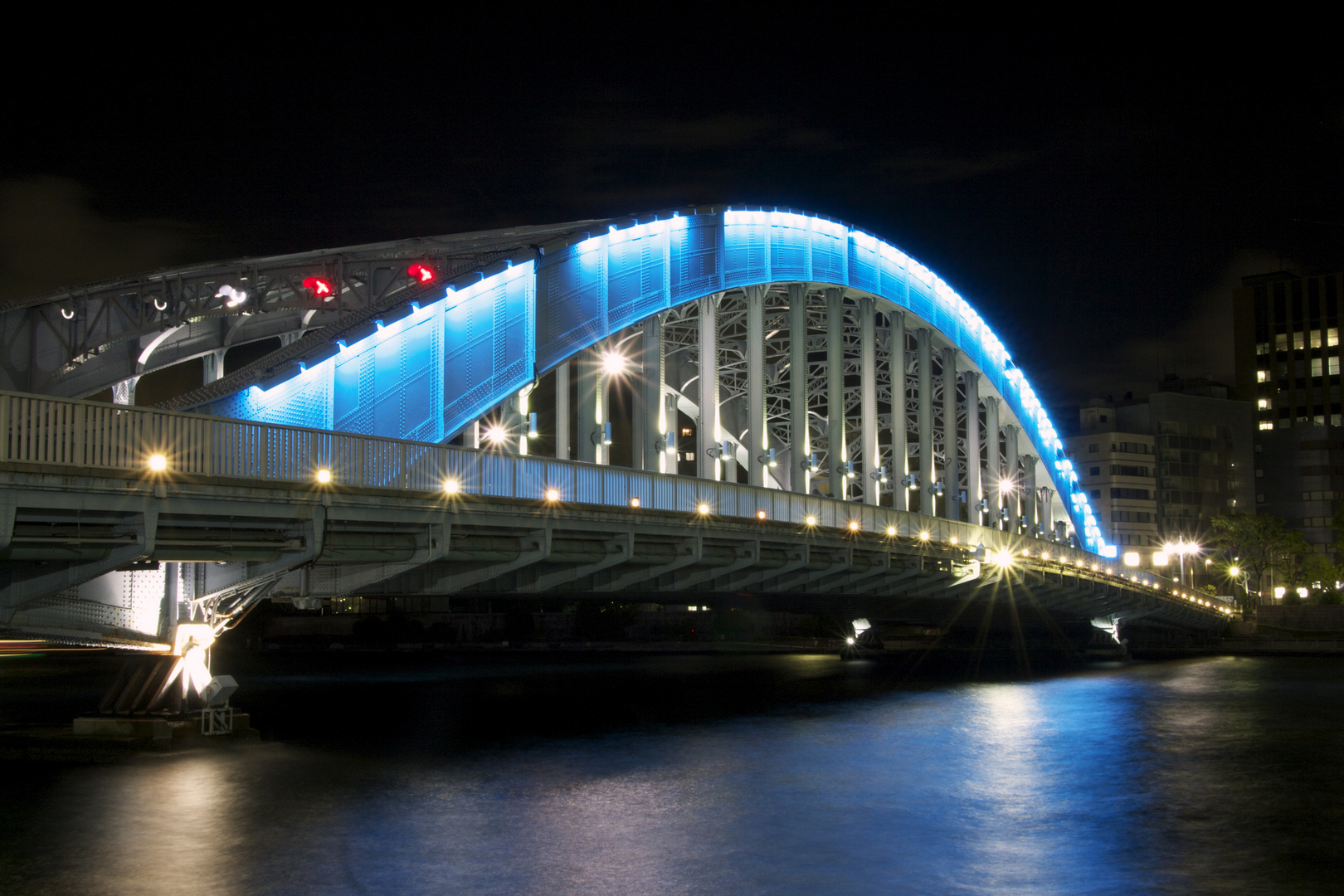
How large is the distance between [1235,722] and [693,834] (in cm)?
2658

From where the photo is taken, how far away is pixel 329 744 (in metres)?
33.5

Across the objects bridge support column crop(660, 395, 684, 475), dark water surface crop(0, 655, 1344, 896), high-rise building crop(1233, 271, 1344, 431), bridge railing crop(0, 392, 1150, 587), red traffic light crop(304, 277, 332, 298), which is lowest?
dark water surface crop(0, 655, 1344, 896)

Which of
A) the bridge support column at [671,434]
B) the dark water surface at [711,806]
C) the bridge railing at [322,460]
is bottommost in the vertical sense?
the dark water surface at [711,806]

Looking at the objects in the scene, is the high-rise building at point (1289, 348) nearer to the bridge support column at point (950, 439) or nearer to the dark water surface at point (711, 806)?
the bridge support column at point (950, 439)

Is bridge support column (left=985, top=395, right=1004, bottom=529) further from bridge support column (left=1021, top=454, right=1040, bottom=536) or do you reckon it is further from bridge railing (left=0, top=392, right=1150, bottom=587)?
bridge railing (left=0, top=392, right=1150, bottom=587)

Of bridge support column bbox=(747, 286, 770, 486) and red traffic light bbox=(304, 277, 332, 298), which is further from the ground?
red traffic light bbox=(304, 277, 332, 298)

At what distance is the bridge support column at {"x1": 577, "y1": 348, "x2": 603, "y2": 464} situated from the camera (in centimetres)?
3917

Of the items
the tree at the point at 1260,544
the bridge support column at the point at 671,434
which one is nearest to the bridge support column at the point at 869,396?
the bridge support column at the point at 671,434

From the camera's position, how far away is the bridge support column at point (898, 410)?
5734 centimetres

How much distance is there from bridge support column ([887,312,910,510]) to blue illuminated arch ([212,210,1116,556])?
266 centimetres

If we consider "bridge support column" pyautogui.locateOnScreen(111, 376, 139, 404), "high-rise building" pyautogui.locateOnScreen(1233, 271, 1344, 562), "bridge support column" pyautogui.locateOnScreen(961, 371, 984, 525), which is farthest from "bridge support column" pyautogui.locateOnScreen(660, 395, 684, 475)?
"high-rise building" pyautogui.locateOnScreen(1233, 271, 1344, 562)

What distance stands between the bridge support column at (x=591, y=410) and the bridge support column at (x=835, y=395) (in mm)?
11456

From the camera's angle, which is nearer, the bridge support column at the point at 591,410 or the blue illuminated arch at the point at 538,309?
the blue illuminated arch at the point at 538,309

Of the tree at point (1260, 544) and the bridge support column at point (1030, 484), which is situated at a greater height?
the bridge support column at point (1030, 484)
